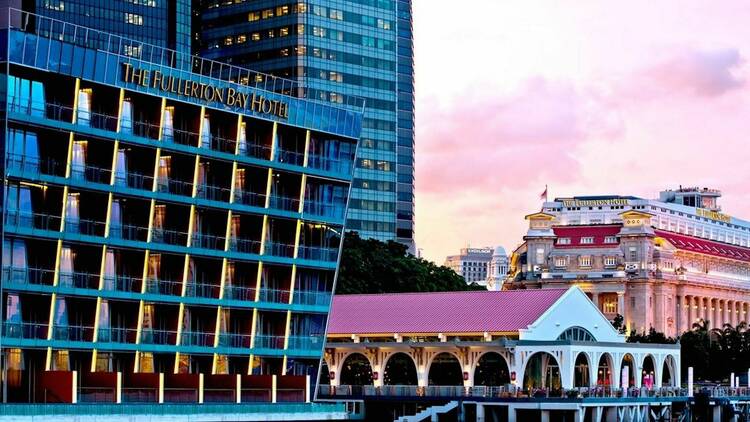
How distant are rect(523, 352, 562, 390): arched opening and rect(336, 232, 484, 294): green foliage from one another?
135 ft

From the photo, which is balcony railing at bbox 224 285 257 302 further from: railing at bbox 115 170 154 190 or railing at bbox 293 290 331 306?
railing at bbox 115 170 154 190

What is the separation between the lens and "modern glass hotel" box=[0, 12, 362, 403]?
273 feet

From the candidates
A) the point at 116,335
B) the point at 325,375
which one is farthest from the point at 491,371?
the point at 116,335

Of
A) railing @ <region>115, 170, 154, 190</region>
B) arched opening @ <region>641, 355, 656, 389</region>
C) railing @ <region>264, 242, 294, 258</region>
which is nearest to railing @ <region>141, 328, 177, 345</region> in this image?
railing @ <region>115, 170, 154, 190</region>

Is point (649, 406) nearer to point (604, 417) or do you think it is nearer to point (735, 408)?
point (604, 417)

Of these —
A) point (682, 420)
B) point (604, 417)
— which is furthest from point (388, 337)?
point (682, 420)

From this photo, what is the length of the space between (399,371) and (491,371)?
8069mm

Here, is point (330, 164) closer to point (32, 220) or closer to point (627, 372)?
point (32, 220)

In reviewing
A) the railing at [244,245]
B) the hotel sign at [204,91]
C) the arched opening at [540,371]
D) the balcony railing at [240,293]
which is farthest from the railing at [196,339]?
the arched opening at [540,371]

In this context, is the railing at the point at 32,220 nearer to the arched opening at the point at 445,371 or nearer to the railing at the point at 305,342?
the railing at the point at 305,342

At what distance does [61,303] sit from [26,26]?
590 inches

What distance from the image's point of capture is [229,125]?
3743 inches

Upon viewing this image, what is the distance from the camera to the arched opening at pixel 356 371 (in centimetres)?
14090

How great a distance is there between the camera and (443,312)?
132625mm
